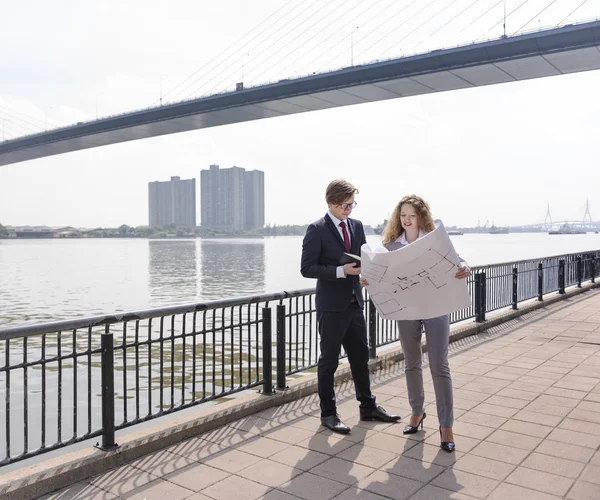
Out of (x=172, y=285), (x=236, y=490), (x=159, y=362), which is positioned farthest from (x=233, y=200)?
(x=236, y=490)

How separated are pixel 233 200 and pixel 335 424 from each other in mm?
94186

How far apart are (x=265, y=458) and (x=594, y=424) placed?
2510 millimetres

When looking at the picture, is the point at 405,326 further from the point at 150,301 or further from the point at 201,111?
the point at 201,111

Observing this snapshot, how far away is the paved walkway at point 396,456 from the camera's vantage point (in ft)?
11.3

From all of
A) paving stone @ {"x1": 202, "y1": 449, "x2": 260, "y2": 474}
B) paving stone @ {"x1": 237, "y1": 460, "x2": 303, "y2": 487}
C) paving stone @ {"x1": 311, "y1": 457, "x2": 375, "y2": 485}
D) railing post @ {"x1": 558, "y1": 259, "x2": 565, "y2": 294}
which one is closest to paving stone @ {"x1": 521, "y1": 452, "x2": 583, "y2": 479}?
paving stone @ {"x1": 311, "y1": 457, "x2": 375, "y2": 485}

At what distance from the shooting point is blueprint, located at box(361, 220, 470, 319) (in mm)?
3789

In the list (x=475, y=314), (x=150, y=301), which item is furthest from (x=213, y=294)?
(x=475, y=314)

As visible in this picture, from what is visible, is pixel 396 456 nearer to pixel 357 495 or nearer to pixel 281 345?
pixel 357 495

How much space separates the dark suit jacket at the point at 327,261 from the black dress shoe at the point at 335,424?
80 centimetres

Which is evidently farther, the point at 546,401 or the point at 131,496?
the point at 546,401

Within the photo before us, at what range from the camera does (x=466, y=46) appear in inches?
979

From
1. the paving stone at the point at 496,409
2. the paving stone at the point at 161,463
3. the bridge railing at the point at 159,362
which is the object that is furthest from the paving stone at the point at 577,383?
the paving stone at the point at 161,463

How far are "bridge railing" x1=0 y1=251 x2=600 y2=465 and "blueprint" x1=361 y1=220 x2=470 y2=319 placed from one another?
4.05ft

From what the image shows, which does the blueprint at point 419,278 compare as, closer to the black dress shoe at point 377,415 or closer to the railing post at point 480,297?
the black dress shoe at point 377,415
